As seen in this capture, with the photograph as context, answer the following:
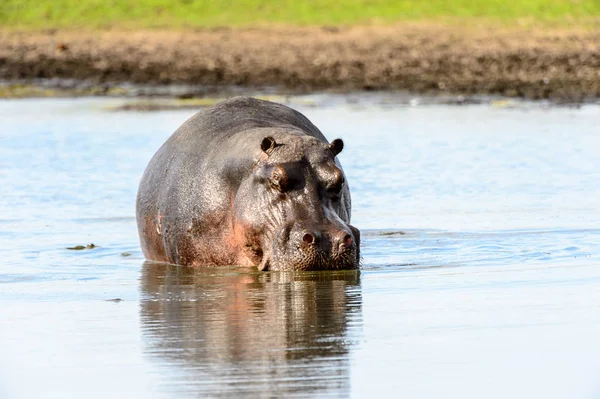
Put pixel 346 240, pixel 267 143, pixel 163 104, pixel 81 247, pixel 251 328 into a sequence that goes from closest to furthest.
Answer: pixel 251 328 < pixel 346 240 < pixel 267 143 < pixel 81 247 < pixel 163 104

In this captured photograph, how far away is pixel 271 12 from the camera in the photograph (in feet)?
116

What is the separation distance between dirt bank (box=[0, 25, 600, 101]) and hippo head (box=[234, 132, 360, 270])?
14.7 metres

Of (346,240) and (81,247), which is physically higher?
(81,247)

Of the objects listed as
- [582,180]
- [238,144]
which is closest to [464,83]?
[582,180]

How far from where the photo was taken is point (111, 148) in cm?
1753

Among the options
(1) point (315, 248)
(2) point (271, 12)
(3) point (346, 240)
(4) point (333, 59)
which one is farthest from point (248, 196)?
(2) point (271, 12)

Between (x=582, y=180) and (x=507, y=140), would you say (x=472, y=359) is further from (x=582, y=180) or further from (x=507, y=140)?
(x=507, y=140)

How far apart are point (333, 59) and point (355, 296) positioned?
21659mm

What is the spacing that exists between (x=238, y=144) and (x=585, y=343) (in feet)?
11.6

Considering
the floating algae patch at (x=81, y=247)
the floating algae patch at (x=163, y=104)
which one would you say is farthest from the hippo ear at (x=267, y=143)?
the floating algae patch at (x=163, y=104)

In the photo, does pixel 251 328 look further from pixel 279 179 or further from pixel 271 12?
pixel 271 12

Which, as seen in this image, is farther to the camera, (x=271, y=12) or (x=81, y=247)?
(x=271, y=12)

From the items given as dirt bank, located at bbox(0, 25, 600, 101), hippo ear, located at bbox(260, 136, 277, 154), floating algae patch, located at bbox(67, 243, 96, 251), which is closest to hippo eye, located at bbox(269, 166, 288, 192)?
hippo ear, located at bbox(260, 136, 277, 154)

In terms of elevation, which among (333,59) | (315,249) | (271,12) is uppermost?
(271,12)
